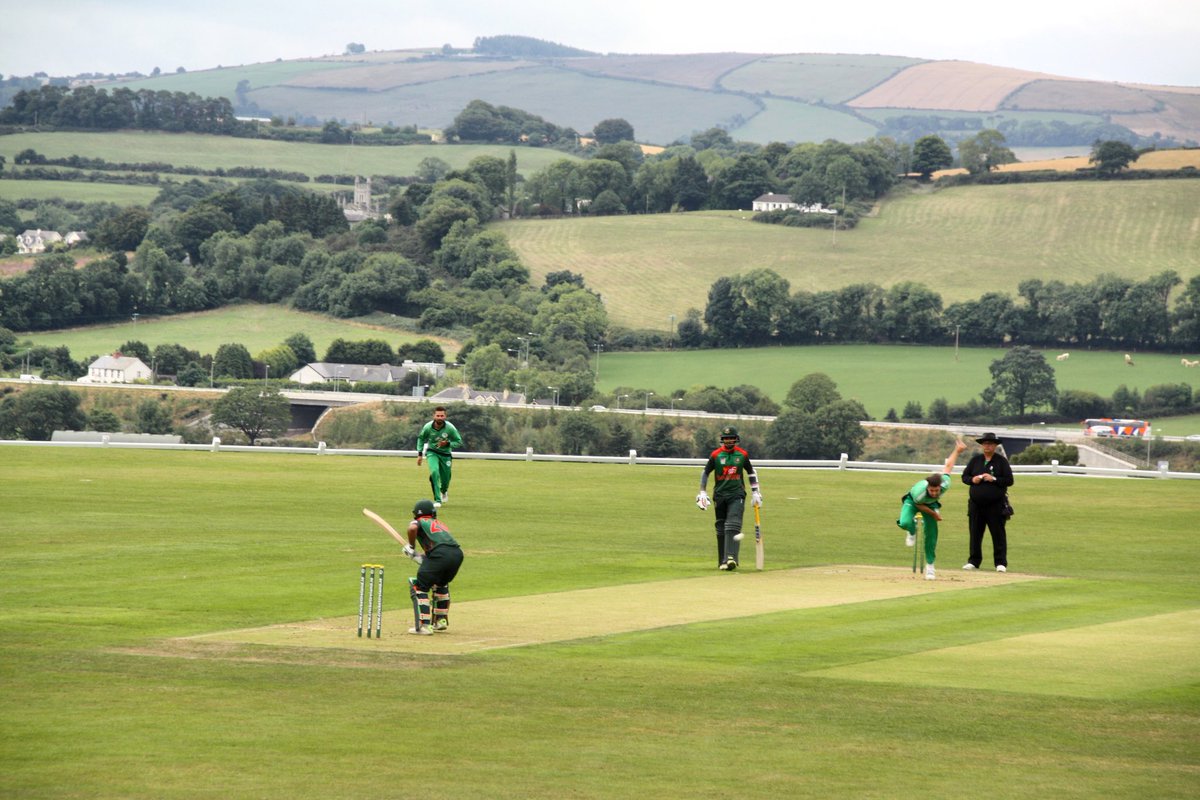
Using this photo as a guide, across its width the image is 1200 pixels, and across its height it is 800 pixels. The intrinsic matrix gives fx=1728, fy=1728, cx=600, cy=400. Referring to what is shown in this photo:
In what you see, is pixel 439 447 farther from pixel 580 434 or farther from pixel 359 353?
pixel 359 353

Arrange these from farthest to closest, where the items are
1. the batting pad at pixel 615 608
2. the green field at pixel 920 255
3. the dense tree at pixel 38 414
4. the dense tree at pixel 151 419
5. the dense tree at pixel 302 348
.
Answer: the green field at pixel 920 255
the dense tree at pixel 302 348
the dense tree at pixel 151 419
the dense tree at pixel 38 414
the batting pad at pixel 615 608

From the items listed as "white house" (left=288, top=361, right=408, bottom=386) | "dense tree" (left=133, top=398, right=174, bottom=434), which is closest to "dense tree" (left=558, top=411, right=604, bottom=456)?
"dense tree" (left=133, top=398, right=174, bottom=434)

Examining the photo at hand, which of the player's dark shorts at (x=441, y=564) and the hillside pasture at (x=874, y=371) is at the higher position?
the player's dark shorts at (x=441, y=564)

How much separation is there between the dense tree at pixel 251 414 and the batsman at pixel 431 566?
105 metres

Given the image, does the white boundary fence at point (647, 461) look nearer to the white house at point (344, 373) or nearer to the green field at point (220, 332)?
the white house at point (344, 373)

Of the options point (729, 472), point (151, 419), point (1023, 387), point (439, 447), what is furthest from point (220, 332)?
point (729, 472)

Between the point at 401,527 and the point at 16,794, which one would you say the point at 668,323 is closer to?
the point at 401,527

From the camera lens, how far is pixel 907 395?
139 m

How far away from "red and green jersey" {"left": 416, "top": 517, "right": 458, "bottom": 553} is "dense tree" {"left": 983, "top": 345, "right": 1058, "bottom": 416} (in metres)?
120

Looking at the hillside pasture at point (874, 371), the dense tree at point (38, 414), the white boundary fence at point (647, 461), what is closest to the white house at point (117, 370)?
the dense tree at point (38, 414)

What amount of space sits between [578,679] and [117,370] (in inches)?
5508

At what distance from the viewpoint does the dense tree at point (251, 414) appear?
124000 mm

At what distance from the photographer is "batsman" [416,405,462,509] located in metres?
32.8

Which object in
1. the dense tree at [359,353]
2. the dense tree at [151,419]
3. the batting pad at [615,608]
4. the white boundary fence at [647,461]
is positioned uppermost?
the batting pad at [615,608]
